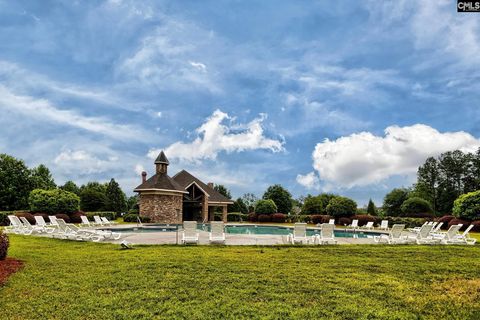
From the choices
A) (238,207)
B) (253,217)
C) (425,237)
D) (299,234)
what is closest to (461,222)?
(425,237)

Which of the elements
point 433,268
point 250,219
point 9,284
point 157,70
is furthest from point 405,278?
point 250,219

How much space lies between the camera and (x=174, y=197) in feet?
119

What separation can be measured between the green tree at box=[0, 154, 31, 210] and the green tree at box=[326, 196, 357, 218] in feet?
130

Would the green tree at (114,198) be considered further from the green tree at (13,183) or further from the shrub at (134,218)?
the shrub at (134,218)

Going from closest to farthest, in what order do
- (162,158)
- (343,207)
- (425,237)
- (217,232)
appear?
(217,232)
(425,237)
(343,207)
(162,158)

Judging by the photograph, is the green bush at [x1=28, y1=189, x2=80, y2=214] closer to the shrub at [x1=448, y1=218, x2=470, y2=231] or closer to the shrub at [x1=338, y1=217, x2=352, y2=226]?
the shrub at [x1=338, y1=217, x2=352, y2=226]

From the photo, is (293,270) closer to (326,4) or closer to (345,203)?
(326,4)

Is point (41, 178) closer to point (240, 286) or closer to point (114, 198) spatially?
point (114, 198)

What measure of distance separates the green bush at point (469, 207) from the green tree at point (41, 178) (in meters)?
49.6

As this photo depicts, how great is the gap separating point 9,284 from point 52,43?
36.3ft

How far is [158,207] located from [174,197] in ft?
6.51

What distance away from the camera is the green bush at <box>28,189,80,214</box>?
98.1 ft

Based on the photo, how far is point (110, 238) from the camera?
659 inches

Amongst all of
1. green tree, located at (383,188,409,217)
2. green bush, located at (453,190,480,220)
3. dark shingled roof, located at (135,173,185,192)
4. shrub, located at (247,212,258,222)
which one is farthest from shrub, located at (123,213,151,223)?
green tree, located at (383,188,409,217)
